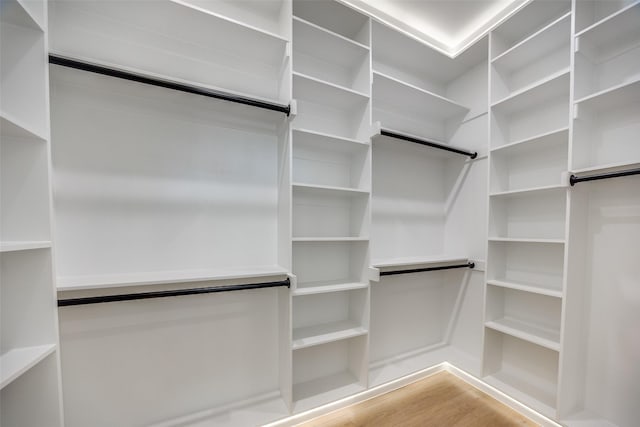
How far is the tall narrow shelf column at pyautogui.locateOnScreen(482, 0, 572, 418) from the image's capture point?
5.75 ft

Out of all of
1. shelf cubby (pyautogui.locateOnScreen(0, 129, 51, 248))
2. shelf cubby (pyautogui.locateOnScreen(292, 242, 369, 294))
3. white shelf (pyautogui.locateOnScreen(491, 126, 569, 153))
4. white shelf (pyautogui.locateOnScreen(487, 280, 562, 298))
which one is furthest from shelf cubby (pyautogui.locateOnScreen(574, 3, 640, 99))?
shelf cubby (pyautogui.locateOnScreen(0, 129, 51, 248))

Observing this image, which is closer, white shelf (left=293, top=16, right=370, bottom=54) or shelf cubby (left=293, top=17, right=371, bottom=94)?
white shelf (left=293, top=16, right=370, bottom=54)

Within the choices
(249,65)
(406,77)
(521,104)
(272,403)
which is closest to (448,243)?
(521,104)

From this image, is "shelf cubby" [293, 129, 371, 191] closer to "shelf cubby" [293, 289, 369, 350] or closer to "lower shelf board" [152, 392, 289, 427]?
"shelf cubby" [293, 289, 369, 350]

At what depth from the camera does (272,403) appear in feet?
5.48

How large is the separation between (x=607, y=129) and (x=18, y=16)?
3.12 meters

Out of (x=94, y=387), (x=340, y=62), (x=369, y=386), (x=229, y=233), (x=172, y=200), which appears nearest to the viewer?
(x=94, y=387)

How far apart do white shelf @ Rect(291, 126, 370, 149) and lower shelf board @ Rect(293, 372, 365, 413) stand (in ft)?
5.96

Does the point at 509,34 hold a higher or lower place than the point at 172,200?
higher

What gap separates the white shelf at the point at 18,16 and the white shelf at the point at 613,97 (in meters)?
2.77

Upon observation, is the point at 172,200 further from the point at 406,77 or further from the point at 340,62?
the point at 406,77

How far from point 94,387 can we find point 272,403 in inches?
40.8

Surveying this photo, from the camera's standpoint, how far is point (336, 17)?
182cm

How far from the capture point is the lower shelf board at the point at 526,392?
1648 mm
